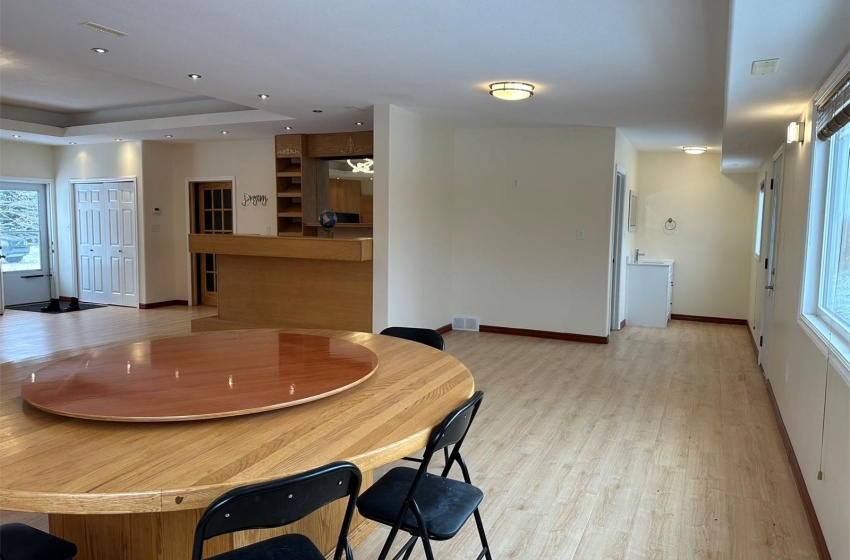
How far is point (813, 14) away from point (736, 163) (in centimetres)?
523

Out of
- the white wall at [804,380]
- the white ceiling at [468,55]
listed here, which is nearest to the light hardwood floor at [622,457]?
the white wall at [804,380]

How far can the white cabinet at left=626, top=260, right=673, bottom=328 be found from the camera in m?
7.58

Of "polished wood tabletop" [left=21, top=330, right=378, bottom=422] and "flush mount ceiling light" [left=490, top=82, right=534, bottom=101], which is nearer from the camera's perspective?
"polished wood tabletop" [left=21, top=330, right=378, bottom=422]

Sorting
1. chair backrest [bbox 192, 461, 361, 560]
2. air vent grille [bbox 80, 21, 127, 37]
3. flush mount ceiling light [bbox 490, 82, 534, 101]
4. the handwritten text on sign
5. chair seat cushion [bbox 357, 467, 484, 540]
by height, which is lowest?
chair seat cushion [bbox 357, 467, 484, 540]

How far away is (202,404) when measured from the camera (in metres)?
1.72

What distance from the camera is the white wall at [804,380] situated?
84.6 inches

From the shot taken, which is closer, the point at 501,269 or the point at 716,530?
the point at 716,530

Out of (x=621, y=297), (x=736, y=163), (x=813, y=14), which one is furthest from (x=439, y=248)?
(x=813, y=14)

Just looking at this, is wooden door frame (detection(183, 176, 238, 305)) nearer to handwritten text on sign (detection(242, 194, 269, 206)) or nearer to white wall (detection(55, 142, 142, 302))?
white wall (detection(55, 142, 142, 302))

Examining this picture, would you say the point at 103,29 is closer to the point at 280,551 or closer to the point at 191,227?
the point at 280,551

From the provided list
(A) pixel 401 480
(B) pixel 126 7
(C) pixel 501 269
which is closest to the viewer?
(A) pixel 401 480

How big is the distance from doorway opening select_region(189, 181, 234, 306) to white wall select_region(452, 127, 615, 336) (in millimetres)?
3864

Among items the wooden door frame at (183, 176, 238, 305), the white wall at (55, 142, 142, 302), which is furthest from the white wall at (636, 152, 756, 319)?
the white wall at (55, 142, 142, 302)

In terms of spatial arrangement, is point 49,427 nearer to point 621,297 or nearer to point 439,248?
point 439,248
